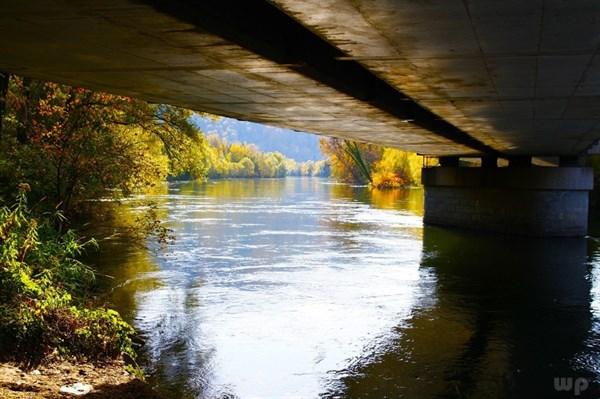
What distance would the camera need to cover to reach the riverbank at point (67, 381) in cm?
694

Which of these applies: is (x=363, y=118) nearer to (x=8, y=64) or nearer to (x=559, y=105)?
(x=559, y=105)

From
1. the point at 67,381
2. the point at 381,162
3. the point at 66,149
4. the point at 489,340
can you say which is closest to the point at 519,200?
the point at 489,340

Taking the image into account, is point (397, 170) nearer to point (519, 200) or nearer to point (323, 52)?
point (519, 200)

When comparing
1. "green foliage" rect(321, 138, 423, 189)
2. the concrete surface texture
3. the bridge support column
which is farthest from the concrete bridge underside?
"green foliage" rect(321, 138, 423, 189)

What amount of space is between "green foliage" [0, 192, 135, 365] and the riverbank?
0.33 m

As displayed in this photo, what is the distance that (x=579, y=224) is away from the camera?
28734 mm

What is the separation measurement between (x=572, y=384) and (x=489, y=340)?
2.49 meters

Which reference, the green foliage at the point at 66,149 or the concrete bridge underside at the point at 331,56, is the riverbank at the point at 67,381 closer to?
the concrete bridge underside at the point at 331,56

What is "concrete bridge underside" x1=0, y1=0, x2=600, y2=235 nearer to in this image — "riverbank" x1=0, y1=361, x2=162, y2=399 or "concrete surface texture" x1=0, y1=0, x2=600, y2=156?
"concrete surface texture" x1=0, y1=0, x2=600, y2=156

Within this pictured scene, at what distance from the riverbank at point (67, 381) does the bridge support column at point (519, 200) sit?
2433 cm

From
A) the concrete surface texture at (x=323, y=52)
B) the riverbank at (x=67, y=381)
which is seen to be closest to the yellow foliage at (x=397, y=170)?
the concrete surface texture at (x=323, y=52)

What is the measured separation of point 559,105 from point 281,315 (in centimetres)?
739

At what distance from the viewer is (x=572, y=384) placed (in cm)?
949

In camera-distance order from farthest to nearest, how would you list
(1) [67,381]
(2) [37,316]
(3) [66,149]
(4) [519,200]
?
(4) [519,200], (3) [66,149], (2) [37,316], (1) [67,381]
